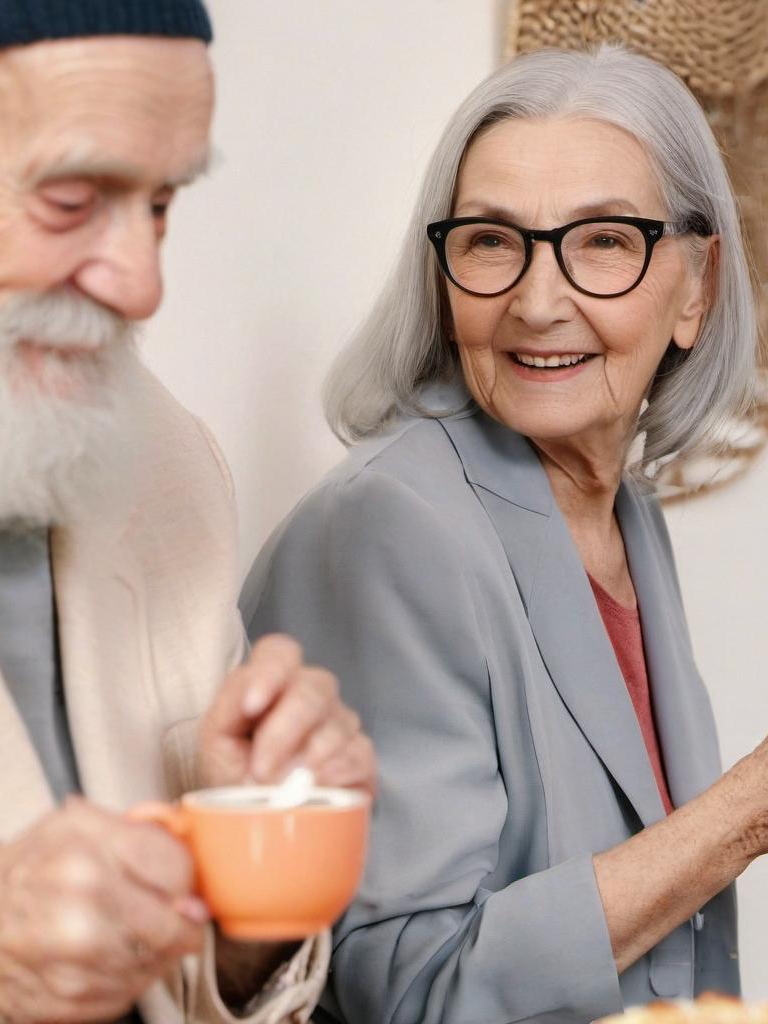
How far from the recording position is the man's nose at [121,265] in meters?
0.87

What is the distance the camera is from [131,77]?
2.81 feet

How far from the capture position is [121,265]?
87 cm

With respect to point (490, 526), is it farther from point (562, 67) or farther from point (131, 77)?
point (131, 77)

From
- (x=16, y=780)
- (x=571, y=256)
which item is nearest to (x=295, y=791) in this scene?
(x=16, y=780)

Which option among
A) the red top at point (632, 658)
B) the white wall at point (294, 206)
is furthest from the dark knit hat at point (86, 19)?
the red top at point (632, 658)

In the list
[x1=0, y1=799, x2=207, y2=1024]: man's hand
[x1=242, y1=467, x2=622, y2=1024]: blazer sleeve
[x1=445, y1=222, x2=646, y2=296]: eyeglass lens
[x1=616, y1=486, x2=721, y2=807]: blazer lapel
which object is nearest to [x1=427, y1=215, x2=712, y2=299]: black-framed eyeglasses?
[x1=445, y1=222, x2=646, y2=296]: eyeglass lens

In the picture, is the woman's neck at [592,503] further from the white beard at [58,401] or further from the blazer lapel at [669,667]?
the white beard at [58,401]

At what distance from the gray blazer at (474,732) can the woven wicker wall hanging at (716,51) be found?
508 millimetres

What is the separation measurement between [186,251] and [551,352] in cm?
46

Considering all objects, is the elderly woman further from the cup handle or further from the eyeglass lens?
the cup handle

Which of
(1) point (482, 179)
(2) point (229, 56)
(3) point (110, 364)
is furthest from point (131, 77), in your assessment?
(2) point (229, 56)

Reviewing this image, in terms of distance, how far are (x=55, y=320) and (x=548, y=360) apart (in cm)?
69

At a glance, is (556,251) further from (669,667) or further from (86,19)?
(86,19)

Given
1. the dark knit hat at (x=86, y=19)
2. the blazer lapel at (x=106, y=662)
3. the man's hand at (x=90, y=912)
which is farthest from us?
the blazer lapel at (x=106, y=662)
